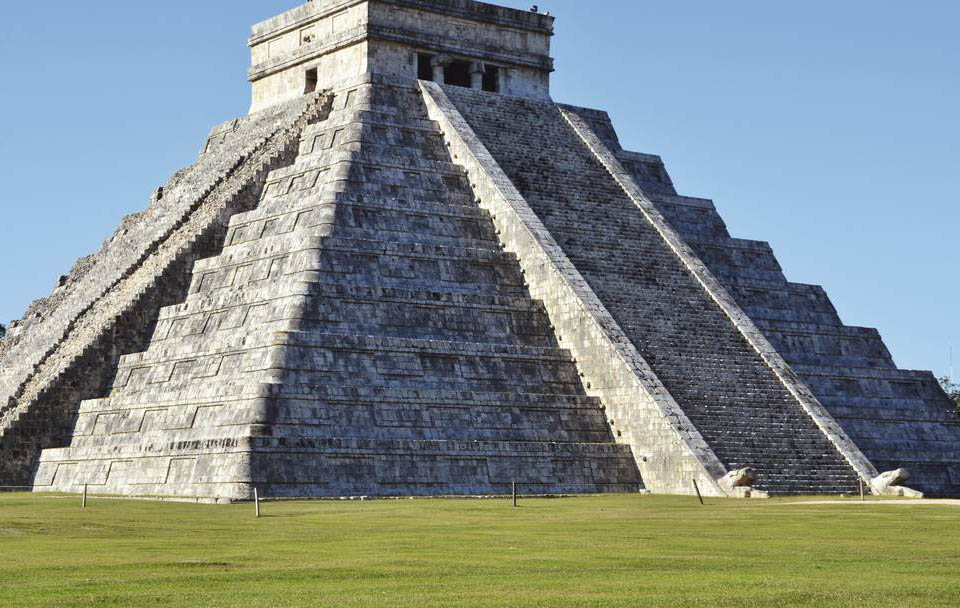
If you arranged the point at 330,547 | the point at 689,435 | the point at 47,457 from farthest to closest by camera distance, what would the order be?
the point at 47,457 → the point at 689,435 → the point at 330,547

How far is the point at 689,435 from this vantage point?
3425 centimetres

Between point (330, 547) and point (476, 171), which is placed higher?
point (476, 171)

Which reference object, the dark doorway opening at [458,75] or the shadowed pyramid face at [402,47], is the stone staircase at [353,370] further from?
the dark doorway opening at [458,75]

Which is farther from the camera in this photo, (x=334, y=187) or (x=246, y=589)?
(x=334, y=187)

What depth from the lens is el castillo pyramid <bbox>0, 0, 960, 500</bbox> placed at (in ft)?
110

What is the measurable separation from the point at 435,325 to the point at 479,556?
17.9 m

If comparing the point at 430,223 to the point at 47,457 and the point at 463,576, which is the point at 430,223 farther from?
the point at 463,576

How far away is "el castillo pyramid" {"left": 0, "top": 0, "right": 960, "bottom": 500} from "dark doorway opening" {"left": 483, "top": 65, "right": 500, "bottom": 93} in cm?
10

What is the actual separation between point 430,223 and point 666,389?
23.2 ft

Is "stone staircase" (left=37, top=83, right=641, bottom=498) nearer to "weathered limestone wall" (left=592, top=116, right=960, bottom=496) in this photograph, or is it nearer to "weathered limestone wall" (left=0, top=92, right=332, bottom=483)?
"weathered limestone wall" (left=0, top=92, right=332, bottom=483)

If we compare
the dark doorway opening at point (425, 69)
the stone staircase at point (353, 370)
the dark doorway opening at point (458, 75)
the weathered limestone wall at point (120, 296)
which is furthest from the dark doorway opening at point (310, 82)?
the stone staircase at point (353, 370)

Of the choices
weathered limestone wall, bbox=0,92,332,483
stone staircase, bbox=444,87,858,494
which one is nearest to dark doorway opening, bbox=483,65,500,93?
stone staircase, bbox=444,87,858,494

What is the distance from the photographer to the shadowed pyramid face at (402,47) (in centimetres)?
4491

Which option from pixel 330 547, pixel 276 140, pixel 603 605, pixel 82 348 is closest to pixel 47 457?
pixel 82 348
